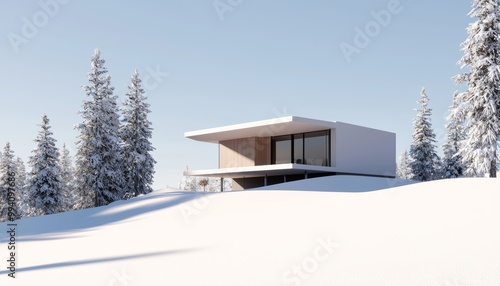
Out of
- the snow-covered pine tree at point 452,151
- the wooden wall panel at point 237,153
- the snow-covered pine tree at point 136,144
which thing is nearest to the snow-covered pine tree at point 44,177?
the snow-covered pine tree at point 136,144

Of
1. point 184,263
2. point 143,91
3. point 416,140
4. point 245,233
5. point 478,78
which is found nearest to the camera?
point 184,263

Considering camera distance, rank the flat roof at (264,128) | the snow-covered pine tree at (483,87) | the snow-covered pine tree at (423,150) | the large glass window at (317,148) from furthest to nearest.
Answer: the snow-covered pine tree at (423,150) < the large glass window at (317,148) < the flat roof at (264,128) < the snow-covered pine tree at (483,87)

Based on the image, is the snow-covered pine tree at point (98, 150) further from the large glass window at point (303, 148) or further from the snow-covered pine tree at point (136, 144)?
the large glass window at point (303, 148)

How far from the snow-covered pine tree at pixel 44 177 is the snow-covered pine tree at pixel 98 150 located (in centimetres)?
199

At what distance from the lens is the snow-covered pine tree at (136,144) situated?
35.2 m

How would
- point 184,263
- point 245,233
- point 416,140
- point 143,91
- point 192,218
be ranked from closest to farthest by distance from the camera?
point 184,263
point 245,233
point 192,218
point 143,91
point 416,140

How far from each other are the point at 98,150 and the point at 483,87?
87.2 feet

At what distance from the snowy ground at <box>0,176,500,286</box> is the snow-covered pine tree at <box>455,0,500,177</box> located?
44.3ft

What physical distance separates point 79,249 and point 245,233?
12.8 ft

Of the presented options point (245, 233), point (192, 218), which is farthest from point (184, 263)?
point (192, 218)

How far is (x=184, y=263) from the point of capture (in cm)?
736

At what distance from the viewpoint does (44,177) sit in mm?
32438

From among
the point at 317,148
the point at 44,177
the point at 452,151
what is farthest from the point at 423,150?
the point at 44,177

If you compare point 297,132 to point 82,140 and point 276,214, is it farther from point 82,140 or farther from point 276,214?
point 276,214
